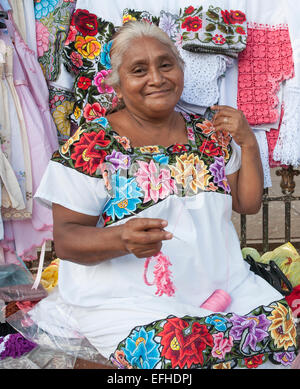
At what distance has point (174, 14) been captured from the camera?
2.61m

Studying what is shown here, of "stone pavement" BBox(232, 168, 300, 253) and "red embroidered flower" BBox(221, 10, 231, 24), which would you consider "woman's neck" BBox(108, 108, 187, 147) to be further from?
"stone pavement" BBox(232, 168, 300, 253)

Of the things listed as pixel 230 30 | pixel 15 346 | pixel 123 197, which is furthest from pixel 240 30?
pixel 15 346

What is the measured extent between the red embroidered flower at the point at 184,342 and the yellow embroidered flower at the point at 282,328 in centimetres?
24

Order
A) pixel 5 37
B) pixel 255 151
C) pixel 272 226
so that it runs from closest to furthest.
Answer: pixel 255 151
pixel 5 37
pixel 272 226

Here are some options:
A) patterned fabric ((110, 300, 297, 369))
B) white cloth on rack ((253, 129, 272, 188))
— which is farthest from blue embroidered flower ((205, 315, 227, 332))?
white cloth on rack ((253, 129, 272, 188))

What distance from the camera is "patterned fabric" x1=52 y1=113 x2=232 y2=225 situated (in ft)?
6.03

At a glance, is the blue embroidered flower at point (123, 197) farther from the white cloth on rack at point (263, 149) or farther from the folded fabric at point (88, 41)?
the white cloth on rack at point (263, 149)

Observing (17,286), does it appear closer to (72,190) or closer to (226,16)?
(72,190)

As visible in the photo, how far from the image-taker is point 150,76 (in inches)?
74.3

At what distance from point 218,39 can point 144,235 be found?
1.40m

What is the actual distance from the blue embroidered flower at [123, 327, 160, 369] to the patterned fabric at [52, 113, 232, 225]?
1.37 feet
